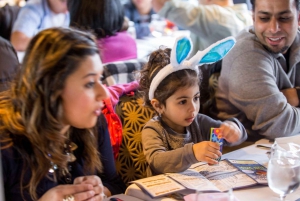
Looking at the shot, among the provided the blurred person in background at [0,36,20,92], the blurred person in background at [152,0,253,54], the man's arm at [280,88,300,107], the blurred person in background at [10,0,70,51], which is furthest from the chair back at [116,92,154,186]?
the blurred person in background at [10,0,70,51]

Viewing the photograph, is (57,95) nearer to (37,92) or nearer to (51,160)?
(37,92)

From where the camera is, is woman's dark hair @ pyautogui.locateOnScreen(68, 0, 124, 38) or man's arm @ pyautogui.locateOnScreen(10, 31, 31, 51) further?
man's arm @ pyautogui.locateOnScreen(10, 31, 31, 51)

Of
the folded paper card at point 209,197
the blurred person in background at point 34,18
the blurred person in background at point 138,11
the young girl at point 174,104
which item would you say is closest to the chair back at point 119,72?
the young girl at point 174,104

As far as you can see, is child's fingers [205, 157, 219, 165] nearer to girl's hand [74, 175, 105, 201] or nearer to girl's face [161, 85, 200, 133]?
girl's face [161, 85, 200, 133]

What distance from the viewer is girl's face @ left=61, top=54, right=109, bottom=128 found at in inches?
49.2

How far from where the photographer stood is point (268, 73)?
1.96m

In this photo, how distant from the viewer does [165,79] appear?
1669 mm

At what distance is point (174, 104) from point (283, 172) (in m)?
0.53

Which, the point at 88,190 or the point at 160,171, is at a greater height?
the point at 88,190

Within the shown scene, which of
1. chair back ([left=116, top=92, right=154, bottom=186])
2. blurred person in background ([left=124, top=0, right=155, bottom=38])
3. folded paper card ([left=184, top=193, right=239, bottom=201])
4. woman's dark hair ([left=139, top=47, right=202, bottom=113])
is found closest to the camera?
folded paper card ([left=184, top=193, right=239, bottom=201])

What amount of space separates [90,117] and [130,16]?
332cm

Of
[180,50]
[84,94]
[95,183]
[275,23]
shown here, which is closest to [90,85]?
[84,94]

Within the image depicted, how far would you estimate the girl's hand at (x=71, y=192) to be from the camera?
124cm

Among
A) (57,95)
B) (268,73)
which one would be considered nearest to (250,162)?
(268,73)
